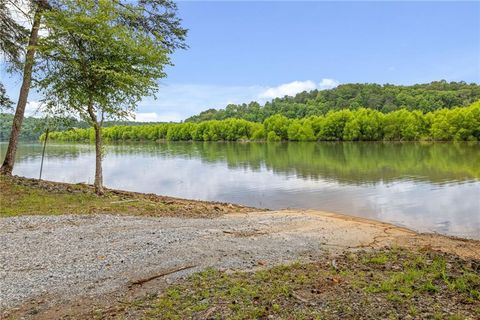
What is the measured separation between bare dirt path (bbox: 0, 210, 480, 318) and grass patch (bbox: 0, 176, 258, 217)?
1.37 metres

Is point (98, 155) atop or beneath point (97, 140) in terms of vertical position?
beneath

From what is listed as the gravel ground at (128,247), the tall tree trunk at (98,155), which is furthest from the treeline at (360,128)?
the gravel ground at (128,247)

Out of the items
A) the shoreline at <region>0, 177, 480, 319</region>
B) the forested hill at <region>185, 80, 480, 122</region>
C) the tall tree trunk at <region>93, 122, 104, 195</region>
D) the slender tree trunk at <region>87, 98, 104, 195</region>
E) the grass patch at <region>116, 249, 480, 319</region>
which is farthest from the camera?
the forested hill at <region>185, 80, 480, 122</region>

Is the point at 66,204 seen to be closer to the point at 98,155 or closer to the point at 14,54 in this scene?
the point at 98,155

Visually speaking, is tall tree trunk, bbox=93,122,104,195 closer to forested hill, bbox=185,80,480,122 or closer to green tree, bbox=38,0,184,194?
green tree, bbox=38,0,184,194

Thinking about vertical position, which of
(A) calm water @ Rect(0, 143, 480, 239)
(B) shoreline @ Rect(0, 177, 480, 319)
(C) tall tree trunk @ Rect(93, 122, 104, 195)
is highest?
(C) tall tree trunk @ Rect(93, 122, 104, 195)

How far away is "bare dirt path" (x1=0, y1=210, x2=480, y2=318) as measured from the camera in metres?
6.79

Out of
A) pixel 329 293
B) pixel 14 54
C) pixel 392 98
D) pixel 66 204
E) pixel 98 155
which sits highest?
pixel 392 98

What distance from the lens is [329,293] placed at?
6.10 metres

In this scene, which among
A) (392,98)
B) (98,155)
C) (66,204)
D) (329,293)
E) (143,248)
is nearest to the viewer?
(329,293)

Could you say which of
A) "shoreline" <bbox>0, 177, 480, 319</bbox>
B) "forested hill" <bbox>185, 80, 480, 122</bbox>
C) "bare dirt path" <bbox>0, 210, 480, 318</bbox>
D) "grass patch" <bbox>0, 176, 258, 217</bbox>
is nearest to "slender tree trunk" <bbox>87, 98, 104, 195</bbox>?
"grass patch" <bbox>0, 176, 258, 217</bbox>

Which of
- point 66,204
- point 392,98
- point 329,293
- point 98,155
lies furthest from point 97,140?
point 392,98

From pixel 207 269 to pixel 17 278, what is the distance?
3414 millimetres

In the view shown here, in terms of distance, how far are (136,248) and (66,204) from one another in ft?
24.2
